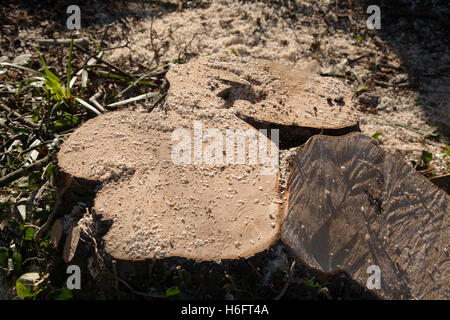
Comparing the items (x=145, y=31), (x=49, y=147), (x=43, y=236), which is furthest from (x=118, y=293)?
(x=145, y=31)

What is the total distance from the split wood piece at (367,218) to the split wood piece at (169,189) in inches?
4.9

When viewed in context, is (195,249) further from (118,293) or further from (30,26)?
(30,26)

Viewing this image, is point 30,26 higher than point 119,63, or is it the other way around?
point 30,26

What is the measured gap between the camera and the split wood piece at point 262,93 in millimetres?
1795

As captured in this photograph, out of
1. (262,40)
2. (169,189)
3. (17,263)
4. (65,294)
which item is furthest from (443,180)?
(17,263)

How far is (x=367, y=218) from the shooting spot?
1511mm

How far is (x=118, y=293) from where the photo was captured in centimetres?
150

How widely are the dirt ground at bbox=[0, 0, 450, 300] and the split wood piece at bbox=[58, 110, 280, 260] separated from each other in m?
0.86

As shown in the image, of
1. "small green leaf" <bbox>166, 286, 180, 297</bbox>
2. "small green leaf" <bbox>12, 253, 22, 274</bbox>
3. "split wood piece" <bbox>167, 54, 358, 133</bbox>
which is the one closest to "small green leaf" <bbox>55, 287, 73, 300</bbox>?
"small green leaf" <bbox>12, 253, 22, 274</bbox>

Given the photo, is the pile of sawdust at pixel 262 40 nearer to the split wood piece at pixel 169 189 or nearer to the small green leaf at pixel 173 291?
the split wood piece at pixel 169 189

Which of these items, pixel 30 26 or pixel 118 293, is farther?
pixel 30 26

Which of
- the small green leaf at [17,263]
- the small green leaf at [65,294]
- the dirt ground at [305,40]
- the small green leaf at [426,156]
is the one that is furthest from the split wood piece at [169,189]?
the small green leaf at [426,156]

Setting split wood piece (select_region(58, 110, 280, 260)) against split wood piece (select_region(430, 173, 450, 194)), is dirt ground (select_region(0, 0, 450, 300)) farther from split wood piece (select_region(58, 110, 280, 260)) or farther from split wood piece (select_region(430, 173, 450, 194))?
split wood piece (select_region(58, 110, 280, 260))

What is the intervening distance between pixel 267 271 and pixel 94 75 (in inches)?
74.0
